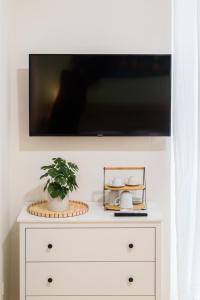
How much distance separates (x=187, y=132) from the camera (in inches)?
94.7

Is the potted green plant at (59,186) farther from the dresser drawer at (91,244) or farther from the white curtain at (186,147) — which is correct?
the white curtain at (186,147)

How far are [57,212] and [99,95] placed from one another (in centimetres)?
77

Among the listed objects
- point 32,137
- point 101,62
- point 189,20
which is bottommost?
point 32,137

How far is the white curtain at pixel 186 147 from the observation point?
2.34 m

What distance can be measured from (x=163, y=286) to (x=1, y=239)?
112 centimetres

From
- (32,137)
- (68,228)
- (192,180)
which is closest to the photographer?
(68,228)

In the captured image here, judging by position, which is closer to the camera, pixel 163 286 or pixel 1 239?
pixel 1 239

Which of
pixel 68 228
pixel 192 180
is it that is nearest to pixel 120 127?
pixel 192 180

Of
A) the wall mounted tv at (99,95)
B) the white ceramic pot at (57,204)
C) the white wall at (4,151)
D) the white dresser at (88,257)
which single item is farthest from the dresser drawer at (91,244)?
the wall mounted tv at (99,95)

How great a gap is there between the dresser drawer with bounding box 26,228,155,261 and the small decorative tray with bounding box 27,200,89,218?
9 cm

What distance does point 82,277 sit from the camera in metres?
2.15

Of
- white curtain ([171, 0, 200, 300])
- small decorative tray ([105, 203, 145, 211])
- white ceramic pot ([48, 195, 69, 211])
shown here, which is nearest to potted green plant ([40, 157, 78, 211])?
white ceramic pot ([48, 195, 69, 211])

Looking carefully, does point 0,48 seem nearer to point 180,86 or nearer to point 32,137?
point 32,137

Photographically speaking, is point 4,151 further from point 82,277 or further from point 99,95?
point 82,277
